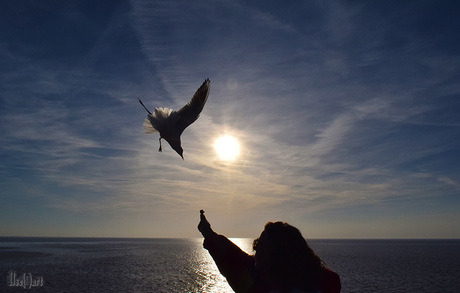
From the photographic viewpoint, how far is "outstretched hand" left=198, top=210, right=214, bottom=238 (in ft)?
7.92

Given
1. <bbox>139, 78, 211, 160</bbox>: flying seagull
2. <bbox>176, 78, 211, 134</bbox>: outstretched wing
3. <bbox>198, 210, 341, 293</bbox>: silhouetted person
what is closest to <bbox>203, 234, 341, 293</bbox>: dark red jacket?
<bbox>198, 210, 341, 293</bbox>: silhouetted person

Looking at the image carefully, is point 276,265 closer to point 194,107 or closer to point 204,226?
point 204,226

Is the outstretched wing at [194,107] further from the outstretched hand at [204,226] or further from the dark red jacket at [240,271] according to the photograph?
the dark red jacket at [240,271]

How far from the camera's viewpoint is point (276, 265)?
227 cm

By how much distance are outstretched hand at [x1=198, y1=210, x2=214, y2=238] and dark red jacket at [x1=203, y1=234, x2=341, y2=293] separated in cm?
4

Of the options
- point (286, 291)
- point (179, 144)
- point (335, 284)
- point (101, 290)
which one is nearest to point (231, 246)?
point (286, 291)

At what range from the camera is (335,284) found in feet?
7.57

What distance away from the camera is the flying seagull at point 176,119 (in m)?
5.09

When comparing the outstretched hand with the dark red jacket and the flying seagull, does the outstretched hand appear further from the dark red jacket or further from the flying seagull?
the flying seagull

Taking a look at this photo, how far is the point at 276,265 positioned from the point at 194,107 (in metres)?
4.58

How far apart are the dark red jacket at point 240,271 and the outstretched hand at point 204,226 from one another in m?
0.04

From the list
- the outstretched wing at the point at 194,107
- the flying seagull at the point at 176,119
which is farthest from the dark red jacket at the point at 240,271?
the outstretched wing at the point at 194,107

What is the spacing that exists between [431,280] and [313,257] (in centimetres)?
5194

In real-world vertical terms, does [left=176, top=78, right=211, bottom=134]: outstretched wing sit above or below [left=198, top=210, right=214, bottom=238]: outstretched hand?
above
